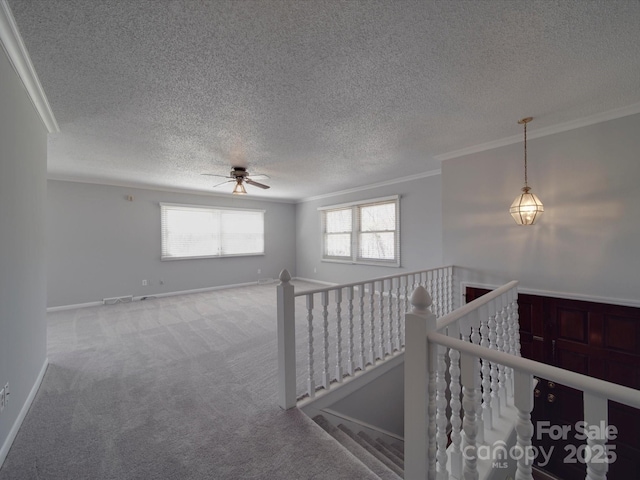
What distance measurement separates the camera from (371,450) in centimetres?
206

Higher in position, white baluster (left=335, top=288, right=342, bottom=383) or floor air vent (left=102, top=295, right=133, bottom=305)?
white baluster (left=335, top=288, right=342, bottom=383)

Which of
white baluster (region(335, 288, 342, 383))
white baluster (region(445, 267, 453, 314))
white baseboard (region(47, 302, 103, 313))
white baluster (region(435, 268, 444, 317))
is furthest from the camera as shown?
white baseboard (region(47, 302, 103, 313))

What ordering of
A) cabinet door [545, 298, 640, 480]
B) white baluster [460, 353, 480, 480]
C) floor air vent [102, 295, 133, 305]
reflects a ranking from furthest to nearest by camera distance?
1. floor air vent [102, 295, 133, 305]
2. cabinet door [545, 298, 640, 480]
3. white baluster [460, 353, 480, 480]

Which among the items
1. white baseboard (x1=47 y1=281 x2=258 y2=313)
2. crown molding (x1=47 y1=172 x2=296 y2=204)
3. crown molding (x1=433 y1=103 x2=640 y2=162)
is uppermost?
crown molding (x1=433 y1=103 x2=640 y2=162)

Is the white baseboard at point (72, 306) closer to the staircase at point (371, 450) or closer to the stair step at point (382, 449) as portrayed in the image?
the staircase at point (371, 450)

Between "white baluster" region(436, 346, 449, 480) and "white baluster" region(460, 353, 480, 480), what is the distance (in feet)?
0.38

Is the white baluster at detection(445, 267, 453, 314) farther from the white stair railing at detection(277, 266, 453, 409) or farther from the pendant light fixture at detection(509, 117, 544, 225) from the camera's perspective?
the pendant light fixture at detection(509, 117, 544, 225)

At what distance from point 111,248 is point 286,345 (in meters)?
5.10

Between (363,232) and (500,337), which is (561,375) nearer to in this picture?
(500,337)

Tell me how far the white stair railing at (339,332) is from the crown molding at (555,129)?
1594 millimetres

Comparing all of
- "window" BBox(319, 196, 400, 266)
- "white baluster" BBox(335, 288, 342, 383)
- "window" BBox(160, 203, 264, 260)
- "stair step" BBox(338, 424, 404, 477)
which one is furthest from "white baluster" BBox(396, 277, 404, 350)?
"window" BBox(160, 203, 264, 260)

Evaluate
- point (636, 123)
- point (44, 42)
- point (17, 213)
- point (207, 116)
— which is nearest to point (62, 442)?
point (17, 213)

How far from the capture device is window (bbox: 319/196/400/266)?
5.51 meters

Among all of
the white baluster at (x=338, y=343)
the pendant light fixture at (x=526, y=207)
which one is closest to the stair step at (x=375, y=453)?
the white baluster at (x=338, y=343)
